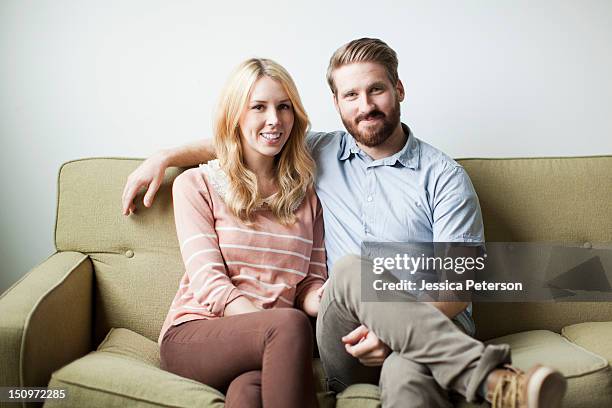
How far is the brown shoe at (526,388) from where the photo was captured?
57.8 inches

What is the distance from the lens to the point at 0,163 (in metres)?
2.66

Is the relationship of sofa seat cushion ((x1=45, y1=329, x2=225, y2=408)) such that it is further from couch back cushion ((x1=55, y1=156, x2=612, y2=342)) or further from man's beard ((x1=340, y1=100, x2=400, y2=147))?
man's beard ((x1=340, y1=100, x2=400, y2=147))

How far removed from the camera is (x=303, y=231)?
6.81 ft

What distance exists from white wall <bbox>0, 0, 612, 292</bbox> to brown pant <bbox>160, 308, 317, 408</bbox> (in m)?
0.98

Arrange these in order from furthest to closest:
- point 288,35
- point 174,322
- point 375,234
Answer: point 288,35
point 375,234
point 174,322

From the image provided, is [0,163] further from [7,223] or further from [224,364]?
[224,364]

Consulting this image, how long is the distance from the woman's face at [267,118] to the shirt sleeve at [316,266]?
254 millimetres

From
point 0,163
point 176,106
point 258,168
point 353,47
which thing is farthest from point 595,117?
point 0,163

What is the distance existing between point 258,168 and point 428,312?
0.71 meters

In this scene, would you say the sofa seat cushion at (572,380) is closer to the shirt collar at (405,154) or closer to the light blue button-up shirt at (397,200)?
the light blue button-up shirt at (397,200)

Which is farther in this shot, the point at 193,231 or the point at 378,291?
the point at 193,231

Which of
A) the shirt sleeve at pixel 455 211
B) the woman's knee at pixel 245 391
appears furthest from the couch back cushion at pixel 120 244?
the shirt sleeve at pixel 455 211

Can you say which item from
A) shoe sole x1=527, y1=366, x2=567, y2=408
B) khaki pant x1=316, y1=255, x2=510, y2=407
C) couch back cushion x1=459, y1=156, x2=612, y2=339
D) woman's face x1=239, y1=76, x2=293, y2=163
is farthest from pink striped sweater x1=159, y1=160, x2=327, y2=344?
shoe sole x1=527, y1=366, x2=567, y2=408

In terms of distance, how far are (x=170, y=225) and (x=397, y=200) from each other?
70 cm
